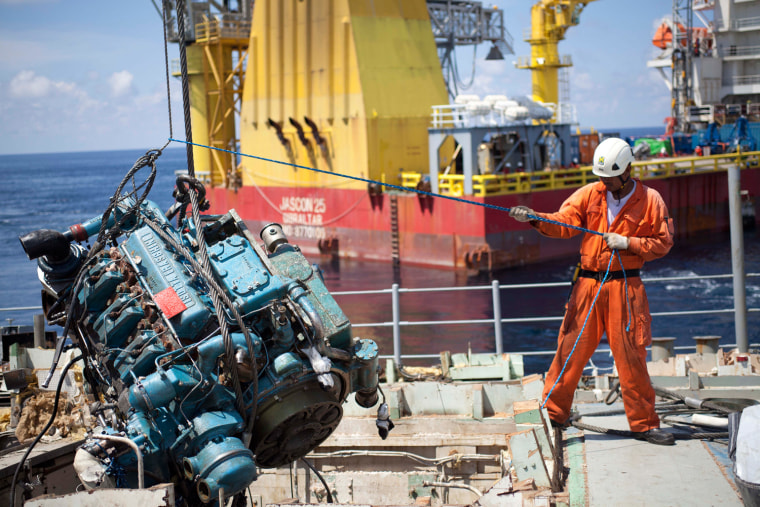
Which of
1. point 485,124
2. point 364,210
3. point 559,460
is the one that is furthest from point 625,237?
point 364,210

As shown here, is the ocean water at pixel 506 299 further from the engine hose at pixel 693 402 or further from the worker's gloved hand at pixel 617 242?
the worker's gloved hand at pixel 617 242

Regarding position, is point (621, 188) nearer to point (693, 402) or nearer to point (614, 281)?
point (614, 281)

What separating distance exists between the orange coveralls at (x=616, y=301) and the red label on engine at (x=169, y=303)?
2.12m

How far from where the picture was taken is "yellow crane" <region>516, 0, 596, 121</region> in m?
38.0

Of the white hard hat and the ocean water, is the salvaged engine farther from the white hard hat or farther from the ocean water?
the ocean water

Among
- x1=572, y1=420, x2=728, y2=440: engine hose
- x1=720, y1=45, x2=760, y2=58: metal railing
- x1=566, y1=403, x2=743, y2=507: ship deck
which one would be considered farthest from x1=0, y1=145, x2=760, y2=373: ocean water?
x1=720, y1=45, x2=760, y2=58: metal railing

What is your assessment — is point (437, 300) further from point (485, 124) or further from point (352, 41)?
point (352, 41)

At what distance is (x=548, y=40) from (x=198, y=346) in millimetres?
36958

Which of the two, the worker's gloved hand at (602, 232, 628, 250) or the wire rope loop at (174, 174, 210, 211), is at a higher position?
the wire rope loop at (174, 174, 210, 211)

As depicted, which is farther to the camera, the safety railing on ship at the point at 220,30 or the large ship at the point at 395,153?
the safety railing on ship at the point at 220,30

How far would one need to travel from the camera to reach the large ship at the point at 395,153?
2462 cm

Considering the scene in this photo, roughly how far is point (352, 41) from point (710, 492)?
23.9 m

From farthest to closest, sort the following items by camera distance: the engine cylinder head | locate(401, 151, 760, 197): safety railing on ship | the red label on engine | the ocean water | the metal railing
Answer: the metal railing, locate(401, 151, 760, 197): safety railing on ship, the ocean water, the engine cylinder head, the red label on engine

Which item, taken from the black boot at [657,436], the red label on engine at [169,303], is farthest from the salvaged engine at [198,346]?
the black boot at [657,436]
